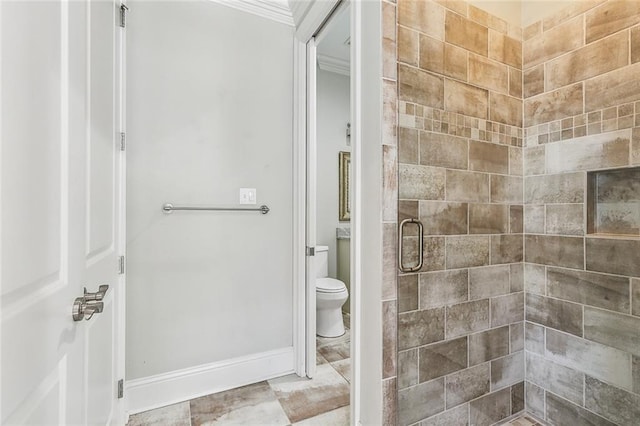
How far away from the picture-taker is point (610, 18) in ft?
4.46

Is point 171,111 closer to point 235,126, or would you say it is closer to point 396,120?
point 235,126

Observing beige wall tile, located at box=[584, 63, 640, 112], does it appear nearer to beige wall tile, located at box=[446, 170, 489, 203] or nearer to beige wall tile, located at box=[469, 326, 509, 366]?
beige wall tile, located at box=[446, 170, 489, 203]

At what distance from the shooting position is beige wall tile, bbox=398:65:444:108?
4.32ft

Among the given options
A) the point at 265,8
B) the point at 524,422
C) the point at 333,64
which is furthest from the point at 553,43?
the point at 333,64

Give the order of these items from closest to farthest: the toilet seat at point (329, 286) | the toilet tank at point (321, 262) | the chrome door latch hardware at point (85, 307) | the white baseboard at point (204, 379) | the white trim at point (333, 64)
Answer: the chrome door latch hardware at point (85, 307) → the white baseboard at point (204, 379) → the toilet seat at point (329, 286) → the toilet tank at point (321, 262) → the white trim at point (333, 64)

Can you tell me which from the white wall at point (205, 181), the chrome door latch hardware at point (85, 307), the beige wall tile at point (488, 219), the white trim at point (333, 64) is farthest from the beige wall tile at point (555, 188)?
the white trim at point (333, 64)

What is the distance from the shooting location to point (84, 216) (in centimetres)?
93

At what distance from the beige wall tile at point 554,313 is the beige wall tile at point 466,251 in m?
0.41

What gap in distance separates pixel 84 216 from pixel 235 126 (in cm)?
122

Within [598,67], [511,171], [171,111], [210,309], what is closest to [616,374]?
[511,171]

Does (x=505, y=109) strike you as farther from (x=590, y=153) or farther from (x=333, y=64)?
(x=333, y=64)

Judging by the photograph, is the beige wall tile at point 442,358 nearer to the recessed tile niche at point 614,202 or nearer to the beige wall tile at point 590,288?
the beige wall tile at point 590,288

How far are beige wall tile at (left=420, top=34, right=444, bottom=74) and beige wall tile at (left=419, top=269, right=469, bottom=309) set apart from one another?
3.18ft

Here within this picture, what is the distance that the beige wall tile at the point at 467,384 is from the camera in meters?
1.44
